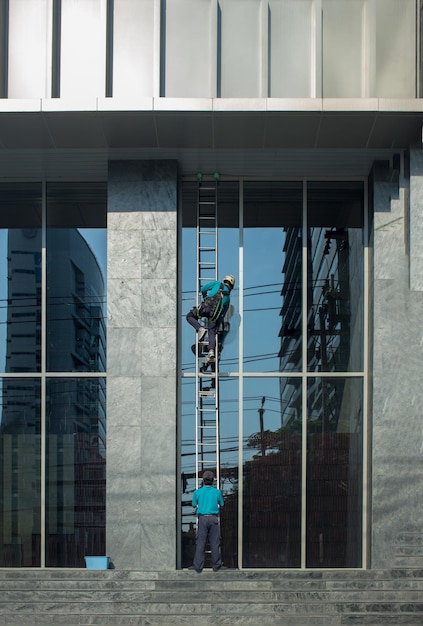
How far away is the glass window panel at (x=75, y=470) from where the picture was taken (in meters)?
18.1

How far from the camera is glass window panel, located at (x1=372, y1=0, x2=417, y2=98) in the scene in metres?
17.1

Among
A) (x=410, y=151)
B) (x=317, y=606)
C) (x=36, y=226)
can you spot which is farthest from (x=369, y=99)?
(x=317, y=606)

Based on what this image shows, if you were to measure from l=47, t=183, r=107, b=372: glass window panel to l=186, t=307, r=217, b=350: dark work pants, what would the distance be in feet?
5.58

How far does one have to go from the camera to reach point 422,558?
16609mm

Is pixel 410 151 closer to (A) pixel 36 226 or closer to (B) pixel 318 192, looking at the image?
(B) pixel 318 192

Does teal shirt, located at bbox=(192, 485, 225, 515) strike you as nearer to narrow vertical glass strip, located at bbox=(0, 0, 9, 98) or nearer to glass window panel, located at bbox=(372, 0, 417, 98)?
glass window panel, located at bbox=(372, 0, 417, 98)

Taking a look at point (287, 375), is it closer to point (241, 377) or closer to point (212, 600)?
point (241, 377)

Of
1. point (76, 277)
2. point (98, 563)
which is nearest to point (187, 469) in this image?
point (98, 563)

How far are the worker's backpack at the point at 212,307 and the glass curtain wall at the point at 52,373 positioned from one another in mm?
1982

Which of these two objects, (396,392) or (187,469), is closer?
(396,392)

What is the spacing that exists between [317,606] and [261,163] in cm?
806

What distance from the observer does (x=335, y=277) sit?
61.1 feet

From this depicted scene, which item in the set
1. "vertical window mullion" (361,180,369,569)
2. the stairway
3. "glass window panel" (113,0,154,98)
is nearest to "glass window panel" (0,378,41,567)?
the stairway

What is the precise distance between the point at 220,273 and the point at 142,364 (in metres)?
2.38
